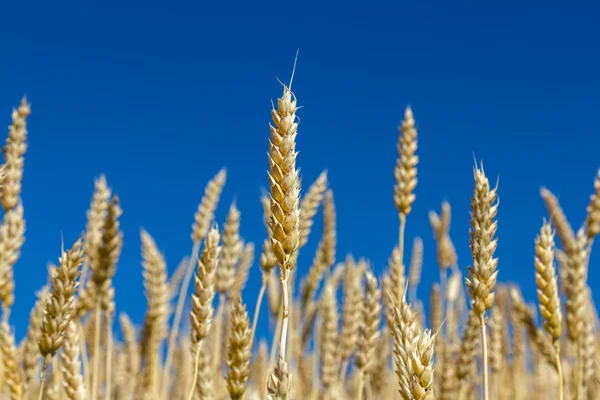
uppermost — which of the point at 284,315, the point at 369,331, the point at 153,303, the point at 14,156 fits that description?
the point at 14,156

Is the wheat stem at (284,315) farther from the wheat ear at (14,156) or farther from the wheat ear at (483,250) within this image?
the wheat ear at (14,156)

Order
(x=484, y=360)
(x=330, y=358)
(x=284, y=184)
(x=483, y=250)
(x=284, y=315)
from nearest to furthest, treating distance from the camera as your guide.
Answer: (x=284, y=315) → (x=284, y=184) → (x=484, y=360) → (x=483, y=250) → (x=330, y=358)

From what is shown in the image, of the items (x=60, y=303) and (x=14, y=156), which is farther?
(x=14, y=156)

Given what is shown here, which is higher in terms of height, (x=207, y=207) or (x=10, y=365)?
(x=207, y=207)

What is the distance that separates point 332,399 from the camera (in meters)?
2.59

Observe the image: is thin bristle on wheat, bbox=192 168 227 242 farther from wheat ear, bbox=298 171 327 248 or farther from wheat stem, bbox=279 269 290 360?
wheat stem, bbox=279 269 290 360

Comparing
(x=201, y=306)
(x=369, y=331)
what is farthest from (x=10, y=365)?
(x=369, y=331)

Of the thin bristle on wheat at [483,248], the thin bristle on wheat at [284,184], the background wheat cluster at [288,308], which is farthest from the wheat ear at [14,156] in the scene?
the thin bristle on wheat at [483,248]

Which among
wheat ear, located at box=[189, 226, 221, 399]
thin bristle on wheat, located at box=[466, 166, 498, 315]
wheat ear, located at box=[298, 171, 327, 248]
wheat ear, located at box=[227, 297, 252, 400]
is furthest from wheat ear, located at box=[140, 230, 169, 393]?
thin bristle on wheat, located at box=[466, 166, 498, 315]

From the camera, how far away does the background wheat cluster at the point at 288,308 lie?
1373 mm

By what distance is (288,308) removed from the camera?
4.57 ft

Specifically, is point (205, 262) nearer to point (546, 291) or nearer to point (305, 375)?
point (546, 291)

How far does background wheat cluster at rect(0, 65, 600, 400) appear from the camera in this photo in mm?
1373

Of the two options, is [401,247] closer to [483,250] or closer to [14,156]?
[483,250]
